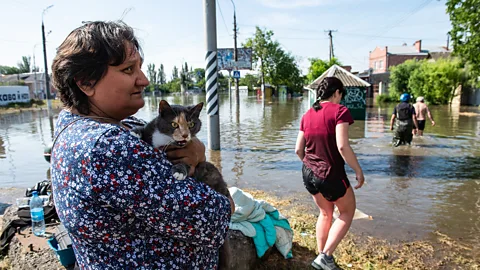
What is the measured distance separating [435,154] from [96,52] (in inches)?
423

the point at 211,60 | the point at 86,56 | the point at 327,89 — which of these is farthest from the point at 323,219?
the point at 211,60

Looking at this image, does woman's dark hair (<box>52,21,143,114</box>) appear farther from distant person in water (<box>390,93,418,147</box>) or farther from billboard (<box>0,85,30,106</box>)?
billboard (<box>0,85,30,106</box>)

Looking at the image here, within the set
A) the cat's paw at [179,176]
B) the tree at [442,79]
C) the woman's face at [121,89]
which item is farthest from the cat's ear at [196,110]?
the tree at [442,79]

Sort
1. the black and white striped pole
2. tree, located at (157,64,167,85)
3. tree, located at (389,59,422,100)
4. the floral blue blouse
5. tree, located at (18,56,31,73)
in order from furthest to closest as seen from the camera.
A: tree, located at (157,64,167,85)
tree, located at (18,56,31,73)
tree, located at (389,59,422,100)
the black and white striped pole
the floral blue blouse

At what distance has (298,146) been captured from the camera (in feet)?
12.8

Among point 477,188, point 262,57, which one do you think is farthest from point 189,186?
point 262,57

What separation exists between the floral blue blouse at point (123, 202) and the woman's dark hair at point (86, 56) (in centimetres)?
14

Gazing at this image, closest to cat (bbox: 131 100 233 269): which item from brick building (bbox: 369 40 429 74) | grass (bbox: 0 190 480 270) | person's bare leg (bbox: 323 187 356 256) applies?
person's bare leg (bbox: 323 187 356 256)

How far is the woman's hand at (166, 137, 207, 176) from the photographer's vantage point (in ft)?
5.35

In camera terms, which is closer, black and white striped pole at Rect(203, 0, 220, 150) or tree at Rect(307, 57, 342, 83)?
black and white striped pole at Rect(203, 0, 220, 150)

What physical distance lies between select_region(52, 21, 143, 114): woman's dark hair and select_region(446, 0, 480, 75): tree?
42.8 feet

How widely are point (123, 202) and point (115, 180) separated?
0.28ft

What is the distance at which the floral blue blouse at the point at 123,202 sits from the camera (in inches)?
46.9

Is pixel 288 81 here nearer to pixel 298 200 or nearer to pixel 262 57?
pixel 262 57
